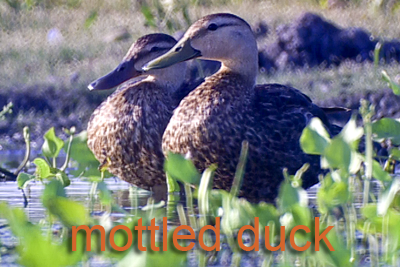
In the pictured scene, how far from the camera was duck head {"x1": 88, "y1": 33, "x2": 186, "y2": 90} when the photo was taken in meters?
5.02

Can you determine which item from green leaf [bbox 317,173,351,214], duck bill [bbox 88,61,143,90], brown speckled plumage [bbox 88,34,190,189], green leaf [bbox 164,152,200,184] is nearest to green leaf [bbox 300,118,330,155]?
green leaf [bbox 317,173,351,214]

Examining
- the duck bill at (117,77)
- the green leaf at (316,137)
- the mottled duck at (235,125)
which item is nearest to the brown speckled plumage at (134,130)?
the duck bill at (117,77)

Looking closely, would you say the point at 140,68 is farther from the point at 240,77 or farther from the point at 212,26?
the point at 240,77

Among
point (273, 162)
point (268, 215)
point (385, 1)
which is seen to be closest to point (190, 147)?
point (273, 162)

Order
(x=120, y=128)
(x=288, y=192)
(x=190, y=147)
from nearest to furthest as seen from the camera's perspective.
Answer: (x=288, y=192) → (x=190, y=147) → (x=120, y=128)

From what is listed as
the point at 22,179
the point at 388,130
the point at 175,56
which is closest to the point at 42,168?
the point at 22,179

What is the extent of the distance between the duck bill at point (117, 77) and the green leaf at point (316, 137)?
268cm

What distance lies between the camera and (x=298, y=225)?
90.4 inches

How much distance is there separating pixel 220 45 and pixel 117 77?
777 millimetres

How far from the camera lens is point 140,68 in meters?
5.09

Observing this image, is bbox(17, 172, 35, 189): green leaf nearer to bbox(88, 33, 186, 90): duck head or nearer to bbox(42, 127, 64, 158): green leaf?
bbox(42, 127, 64, 158): green leaf

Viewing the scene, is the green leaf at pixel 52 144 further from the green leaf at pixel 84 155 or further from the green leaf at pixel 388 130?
the green leaf at pixel 388 130

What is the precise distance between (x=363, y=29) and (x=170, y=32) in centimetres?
222

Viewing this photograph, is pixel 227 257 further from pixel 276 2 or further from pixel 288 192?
pixel 276 2
